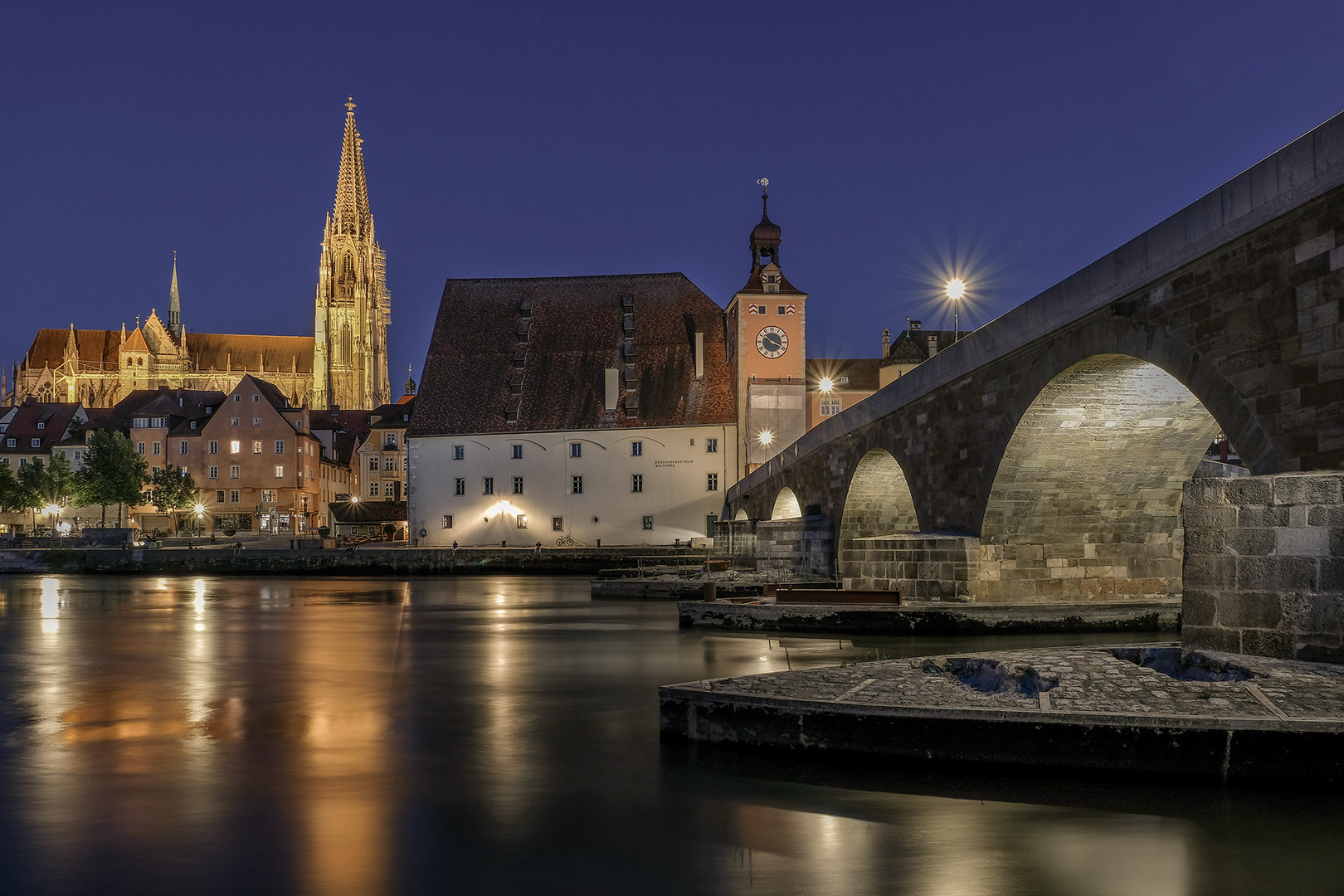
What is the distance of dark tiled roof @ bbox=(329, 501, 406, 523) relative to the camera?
72.7 meters

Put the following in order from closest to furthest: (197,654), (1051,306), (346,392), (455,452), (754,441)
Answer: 1. (1051,306)
2. (197,654)
3. (754,441)
4. (455,452)
5. (346,392)

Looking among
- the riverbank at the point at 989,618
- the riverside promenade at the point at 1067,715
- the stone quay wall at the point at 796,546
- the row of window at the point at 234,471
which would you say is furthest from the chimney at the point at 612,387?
the riverside promenade at the point at 1067,715

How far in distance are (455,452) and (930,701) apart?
189ft

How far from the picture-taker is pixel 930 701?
8.97 metres

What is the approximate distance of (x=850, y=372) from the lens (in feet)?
240

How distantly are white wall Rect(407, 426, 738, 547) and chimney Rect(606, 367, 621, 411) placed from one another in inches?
78.1

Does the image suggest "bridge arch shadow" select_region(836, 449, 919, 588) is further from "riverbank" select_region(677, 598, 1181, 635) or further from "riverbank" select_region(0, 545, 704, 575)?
"riverbank" select_region(0, 545, 704, 575)

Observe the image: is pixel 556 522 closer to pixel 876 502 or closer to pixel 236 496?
pixel 236 496

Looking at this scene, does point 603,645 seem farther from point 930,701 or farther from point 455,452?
point 455,452

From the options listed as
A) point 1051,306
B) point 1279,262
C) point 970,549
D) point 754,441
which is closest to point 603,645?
point 970,549

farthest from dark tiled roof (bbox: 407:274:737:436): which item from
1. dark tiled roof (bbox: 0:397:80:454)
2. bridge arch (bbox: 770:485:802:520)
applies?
dark tiled roof (bbox: 0:397:80:454)

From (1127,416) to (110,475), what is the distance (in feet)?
233

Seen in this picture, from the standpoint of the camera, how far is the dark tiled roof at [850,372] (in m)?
70.9

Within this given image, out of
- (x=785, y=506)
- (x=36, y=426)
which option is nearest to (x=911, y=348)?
(x=785, y=506)
